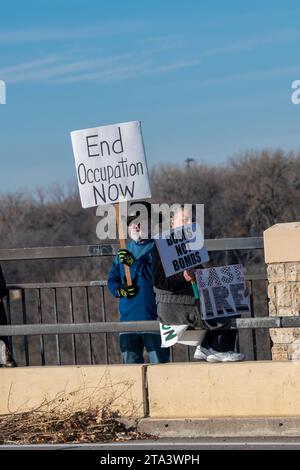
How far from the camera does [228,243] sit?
33.3 feet

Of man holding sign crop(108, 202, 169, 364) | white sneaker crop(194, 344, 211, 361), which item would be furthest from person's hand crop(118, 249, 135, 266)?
white sneaker crop(194, 344, 211, 361)

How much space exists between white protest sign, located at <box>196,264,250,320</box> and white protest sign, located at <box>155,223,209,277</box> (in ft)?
0.95

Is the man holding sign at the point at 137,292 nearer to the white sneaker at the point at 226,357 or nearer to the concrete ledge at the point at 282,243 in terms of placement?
the white sneaker at the point at 226,357

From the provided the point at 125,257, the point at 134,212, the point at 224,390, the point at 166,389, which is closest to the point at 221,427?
the point at 224,390

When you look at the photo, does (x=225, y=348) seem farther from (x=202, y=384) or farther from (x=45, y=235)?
(x=45, y=235)

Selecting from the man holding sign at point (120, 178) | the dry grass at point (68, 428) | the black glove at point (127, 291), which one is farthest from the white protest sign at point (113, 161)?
the dry grass at point (68, 428)

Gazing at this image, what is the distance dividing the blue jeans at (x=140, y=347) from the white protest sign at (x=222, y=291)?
3.60ft

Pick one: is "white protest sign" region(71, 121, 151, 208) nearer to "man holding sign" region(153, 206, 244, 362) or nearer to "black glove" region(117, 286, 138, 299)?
"man holding sign" region(153, 206, 244, 362)

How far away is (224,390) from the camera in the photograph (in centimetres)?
869

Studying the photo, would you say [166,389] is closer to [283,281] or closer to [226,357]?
[226,357]

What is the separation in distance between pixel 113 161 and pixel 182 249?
3.59 feet

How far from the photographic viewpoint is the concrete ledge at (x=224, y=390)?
28.0 feet

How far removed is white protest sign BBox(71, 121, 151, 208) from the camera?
9547mm
